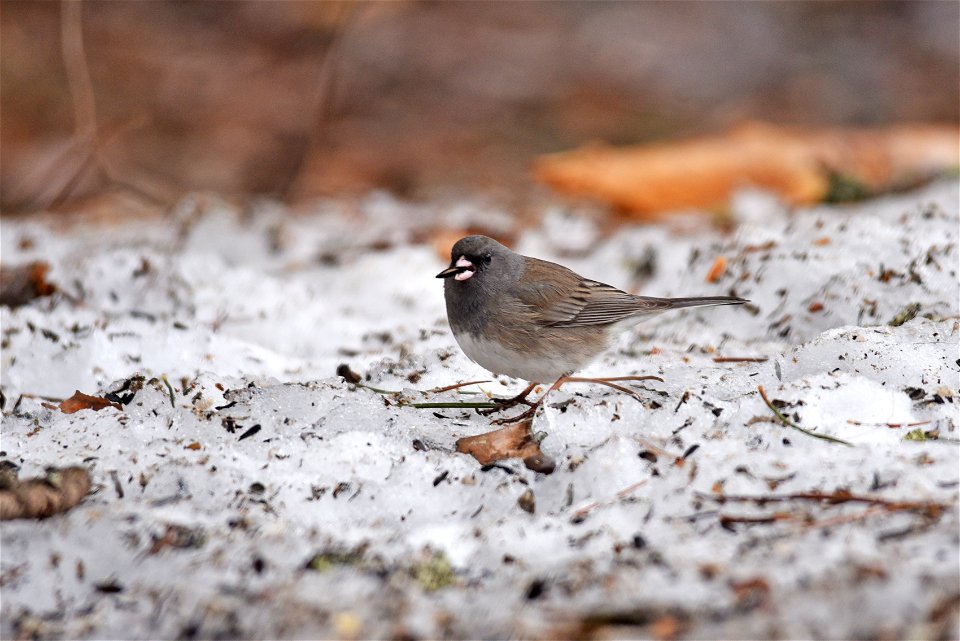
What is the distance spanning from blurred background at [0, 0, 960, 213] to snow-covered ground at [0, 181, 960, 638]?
310cm

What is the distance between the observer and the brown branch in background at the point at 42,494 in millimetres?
1990

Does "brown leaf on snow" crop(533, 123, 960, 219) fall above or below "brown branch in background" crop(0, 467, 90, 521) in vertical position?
above

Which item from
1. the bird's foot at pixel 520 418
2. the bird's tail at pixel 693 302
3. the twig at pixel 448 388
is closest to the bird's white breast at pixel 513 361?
the twig at pixel 448 388

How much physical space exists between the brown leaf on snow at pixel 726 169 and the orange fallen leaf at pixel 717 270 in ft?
5.60

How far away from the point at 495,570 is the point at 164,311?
2.69 meters

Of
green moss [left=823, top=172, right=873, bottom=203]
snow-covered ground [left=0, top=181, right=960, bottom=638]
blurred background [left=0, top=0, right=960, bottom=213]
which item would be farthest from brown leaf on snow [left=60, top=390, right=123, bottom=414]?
green moss [left=823, top=172, right=873, bottom=203]

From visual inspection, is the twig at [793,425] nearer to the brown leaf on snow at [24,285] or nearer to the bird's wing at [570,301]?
the bird's wing at [570,301]

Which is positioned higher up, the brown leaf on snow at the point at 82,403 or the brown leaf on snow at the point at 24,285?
the brown leaf on snow at the point at 24,285

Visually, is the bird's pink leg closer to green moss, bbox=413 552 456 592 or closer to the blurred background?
green moss, bbox=413 552 456 592

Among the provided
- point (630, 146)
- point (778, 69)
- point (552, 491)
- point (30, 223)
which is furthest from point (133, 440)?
→ point (778, 69)

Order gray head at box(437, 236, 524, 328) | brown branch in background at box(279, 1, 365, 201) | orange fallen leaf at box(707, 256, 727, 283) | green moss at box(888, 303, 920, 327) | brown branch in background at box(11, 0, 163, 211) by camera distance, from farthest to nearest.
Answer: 1. brown branch in background at box(279, 1, 365, 201)
2. brown branch in background at box(11, 0, 163, 211)
3. orange fallen leaf at box(707, 256, 727, 283)
4. green moss at box(888, 303, 920, 327)
5. gray head at box(437, 236, 524, 328)

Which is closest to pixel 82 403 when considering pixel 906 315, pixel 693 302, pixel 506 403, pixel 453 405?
pixel 453 405

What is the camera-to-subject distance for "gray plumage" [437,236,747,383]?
9.52ft

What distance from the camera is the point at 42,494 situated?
2025mm
